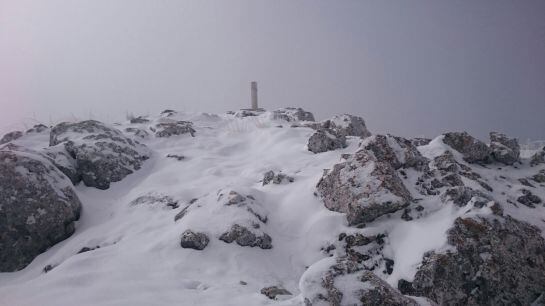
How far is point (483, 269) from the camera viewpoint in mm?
3770

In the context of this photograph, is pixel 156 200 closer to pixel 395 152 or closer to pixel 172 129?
pixel 395 152

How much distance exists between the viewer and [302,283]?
291cm

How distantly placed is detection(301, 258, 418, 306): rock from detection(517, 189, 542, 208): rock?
11.9 feet

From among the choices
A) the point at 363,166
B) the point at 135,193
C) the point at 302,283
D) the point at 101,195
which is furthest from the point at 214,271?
the point at 101,195

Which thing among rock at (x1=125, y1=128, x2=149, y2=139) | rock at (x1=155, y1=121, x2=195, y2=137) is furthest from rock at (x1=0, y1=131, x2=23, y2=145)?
rock at (x1=155, y1=121, x2=195, y2=137)

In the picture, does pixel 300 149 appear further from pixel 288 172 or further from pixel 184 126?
pixel 184 126

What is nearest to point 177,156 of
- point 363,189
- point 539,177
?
point 363,189

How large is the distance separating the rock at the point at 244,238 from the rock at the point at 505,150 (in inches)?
189

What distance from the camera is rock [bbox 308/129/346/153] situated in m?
7.18

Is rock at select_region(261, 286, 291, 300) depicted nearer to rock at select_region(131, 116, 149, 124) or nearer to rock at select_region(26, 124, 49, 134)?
rock at select_region(26, 124, 49, 134)

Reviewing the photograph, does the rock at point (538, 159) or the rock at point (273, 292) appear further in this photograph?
the rock at point (538, 159)

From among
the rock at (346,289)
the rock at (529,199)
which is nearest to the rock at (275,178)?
the rock at (346,289)

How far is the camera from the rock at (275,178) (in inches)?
238

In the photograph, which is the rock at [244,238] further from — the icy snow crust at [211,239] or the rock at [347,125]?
the rock at [347,125]
